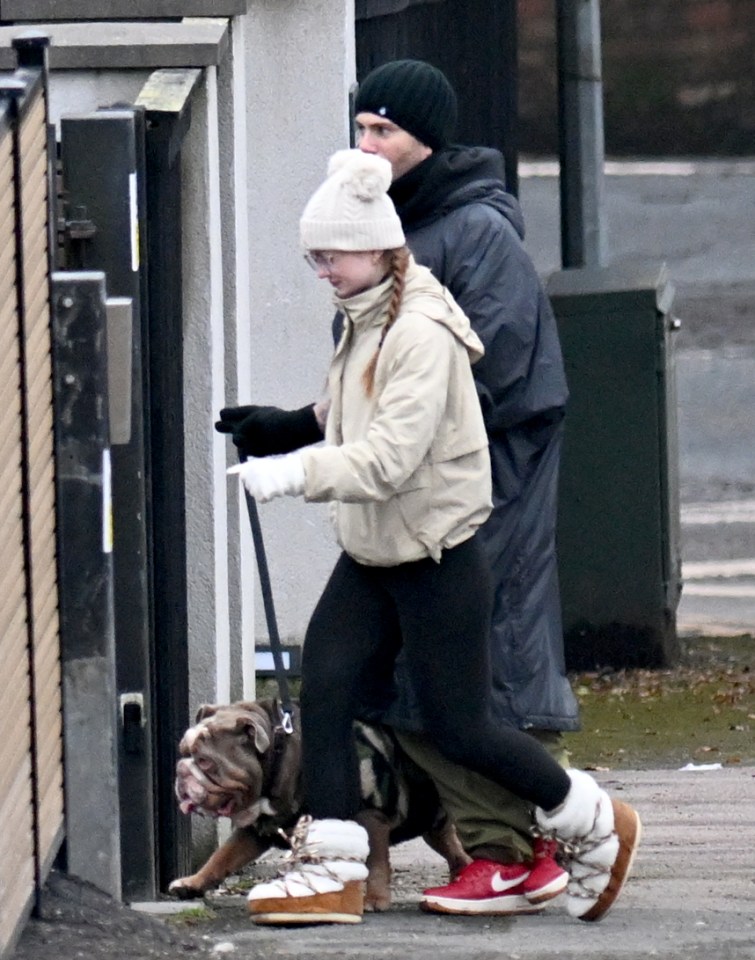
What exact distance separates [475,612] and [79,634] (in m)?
0.78

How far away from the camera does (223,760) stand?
5.07m

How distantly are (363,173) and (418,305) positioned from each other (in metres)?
0.28

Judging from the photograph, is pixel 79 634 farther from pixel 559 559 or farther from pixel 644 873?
pixel 559 559

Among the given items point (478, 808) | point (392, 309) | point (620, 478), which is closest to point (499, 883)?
point (478, 808)

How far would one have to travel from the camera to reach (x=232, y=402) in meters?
6.24

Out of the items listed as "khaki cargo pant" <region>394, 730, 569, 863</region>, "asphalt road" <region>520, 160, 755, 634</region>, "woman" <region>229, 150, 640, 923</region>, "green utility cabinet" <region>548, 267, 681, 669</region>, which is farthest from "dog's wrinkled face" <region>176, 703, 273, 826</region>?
"asphalt road" <region>520, 160, 755, 634</region>

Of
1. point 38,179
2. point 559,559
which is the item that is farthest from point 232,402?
point 559,559

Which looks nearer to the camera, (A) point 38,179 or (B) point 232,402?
(A) point 38,179

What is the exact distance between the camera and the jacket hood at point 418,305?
4.73 meters

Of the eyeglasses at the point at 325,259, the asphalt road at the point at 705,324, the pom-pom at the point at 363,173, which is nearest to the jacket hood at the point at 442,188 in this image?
the pom-pom at the point at 363,173

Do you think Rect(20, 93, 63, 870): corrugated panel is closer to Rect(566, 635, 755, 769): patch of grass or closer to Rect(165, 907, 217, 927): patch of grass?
Rect(165, 907, 217, 927): patch of grass

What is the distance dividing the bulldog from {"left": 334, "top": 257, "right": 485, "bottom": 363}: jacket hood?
905 mm

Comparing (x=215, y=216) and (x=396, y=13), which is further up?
(x=396, y=13)

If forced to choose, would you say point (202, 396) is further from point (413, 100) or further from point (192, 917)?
point (192, 917)
